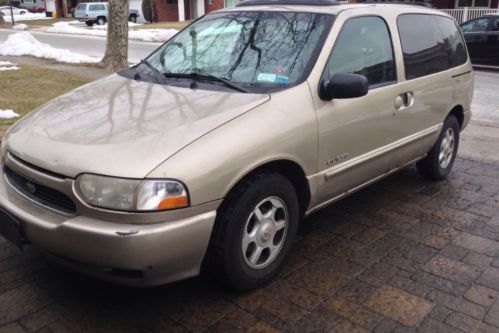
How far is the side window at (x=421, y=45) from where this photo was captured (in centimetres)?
434

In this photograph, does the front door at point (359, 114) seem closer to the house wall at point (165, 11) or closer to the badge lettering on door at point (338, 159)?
the badge lettering on door at point (338, 159)

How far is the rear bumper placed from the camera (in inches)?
99.0

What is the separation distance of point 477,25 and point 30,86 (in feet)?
43.3

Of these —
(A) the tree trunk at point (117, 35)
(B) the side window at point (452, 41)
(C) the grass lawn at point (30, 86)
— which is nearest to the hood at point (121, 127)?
(B) the side window at point (452, 41)

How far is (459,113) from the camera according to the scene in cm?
537

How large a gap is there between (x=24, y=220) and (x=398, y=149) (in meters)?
2.86

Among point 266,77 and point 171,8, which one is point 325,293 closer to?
point 266,77

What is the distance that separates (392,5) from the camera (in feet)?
14.6

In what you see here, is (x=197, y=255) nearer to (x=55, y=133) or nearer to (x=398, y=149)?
(x=55, y=133)

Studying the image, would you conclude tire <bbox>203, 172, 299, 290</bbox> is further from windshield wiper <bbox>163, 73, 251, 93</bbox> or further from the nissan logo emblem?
the nissan logo emblem

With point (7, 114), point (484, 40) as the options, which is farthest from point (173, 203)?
point (484, 40)

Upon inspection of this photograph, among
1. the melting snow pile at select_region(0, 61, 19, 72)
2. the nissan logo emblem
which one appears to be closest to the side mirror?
the nissan logo emblem

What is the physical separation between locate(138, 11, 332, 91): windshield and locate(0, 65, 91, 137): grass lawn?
3.35 meters

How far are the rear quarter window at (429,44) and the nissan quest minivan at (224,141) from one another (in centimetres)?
2
